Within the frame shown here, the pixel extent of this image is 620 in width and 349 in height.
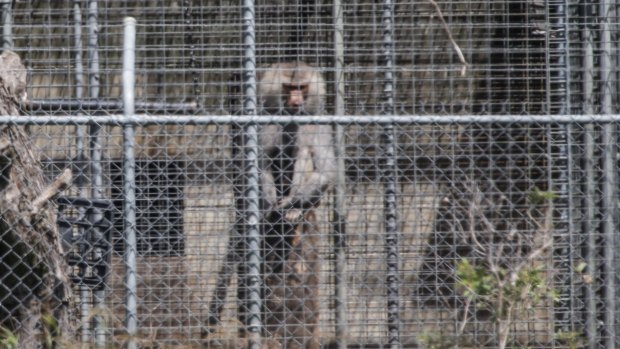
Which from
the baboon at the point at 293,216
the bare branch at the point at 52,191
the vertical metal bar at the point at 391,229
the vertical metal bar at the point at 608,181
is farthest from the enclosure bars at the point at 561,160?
the bare branch at the point at 52,191

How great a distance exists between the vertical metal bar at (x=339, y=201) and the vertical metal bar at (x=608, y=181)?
1446 millimetres

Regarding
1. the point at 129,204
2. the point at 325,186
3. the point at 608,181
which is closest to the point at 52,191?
the point at 129,204

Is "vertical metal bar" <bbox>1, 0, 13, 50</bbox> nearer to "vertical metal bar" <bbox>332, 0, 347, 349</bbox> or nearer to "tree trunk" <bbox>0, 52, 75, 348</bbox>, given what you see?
"tree trunk" <bbox>0, 52, 75, 348</bbox>

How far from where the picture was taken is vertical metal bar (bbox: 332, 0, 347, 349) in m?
6.22

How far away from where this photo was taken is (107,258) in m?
5.32

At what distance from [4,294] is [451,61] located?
3419mm

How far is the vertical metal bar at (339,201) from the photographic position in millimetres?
6219

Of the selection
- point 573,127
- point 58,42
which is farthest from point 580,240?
point 58,42

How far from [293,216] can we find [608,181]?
5.92ft

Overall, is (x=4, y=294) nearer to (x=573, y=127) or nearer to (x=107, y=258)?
(x=107, y=258)

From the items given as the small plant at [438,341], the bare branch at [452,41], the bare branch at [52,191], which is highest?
the bare branch at [452,41]

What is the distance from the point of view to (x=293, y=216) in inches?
246

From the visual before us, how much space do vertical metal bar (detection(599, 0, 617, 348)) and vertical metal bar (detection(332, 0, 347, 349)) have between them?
1446 millimetres

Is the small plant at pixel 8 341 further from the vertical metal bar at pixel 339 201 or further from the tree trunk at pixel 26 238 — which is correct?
the vertical metal bar at pixel 339 201
